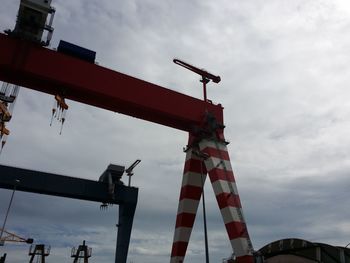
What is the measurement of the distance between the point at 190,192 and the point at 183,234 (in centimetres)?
262

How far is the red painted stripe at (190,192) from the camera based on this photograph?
2270 centimetres

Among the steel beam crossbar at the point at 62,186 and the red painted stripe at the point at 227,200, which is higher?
the steel beam crossbar at the point at 62,186

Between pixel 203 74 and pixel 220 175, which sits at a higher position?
pixel 203 74

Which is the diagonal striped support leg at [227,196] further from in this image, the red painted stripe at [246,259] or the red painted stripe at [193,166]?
the red painted stripe at [193,166]

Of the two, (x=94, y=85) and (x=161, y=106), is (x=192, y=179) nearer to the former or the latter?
(x=161, y=106)

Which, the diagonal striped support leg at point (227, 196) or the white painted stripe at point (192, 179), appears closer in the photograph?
the diagonal striped support leg at point (227, 196)

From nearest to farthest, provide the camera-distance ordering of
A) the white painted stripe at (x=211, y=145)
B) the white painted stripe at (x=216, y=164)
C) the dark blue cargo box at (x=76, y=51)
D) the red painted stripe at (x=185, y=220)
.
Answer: the dark blue cargo box at (x=76, y=51) → the white painted stripe at (x=216, y=164) → the red painted stripe at (x=185, y=220) → the white painted stripe at (x=211, y=145)

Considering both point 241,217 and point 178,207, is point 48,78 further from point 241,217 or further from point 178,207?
point 241,217

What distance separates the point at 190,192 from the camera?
2272 cm

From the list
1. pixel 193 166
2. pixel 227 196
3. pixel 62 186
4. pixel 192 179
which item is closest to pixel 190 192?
pixel 192 179

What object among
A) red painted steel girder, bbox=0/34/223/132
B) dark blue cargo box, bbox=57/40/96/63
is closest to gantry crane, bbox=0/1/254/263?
red painted steel girder, bbox=0/34/223/132

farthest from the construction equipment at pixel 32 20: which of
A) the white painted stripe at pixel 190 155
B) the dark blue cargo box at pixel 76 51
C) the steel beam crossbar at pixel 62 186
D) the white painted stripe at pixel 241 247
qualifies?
the white painted stripe at pixel 241 247

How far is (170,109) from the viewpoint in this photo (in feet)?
72.7

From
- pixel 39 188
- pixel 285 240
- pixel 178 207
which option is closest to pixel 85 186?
pixel 39 188
